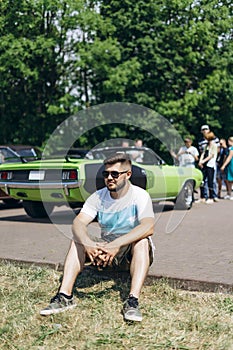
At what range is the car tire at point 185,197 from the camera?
44.7ft

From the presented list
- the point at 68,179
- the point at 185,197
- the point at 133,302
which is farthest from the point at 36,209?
the point at 133,302

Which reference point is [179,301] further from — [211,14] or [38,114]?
[211,14]

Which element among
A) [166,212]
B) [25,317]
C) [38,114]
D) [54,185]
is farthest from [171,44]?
[25,317]

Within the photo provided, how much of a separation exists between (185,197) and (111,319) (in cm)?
907

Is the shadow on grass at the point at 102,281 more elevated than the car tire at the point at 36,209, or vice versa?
the shadow on grass at the point at 102,281

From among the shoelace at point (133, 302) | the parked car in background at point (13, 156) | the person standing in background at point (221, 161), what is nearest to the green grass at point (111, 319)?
the shoelace at point (133, 302)

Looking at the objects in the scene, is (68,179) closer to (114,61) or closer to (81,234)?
Answer: (81,234)

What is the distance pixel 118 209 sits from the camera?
5598mm

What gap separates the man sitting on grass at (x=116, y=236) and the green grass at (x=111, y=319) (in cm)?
18

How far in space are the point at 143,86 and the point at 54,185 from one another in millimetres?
19795

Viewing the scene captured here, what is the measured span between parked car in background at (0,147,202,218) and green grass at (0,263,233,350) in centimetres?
426

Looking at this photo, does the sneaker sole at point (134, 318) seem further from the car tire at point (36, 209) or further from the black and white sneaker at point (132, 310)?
the car tire at point (36, 209)

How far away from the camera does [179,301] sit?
17.5ft

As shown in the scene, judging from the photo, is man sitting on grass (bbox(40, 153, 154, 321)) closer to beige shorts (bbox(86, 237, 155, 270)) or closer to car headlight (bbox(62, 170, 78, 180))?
beige shorts (bbox(86, 237, 155, 270))
